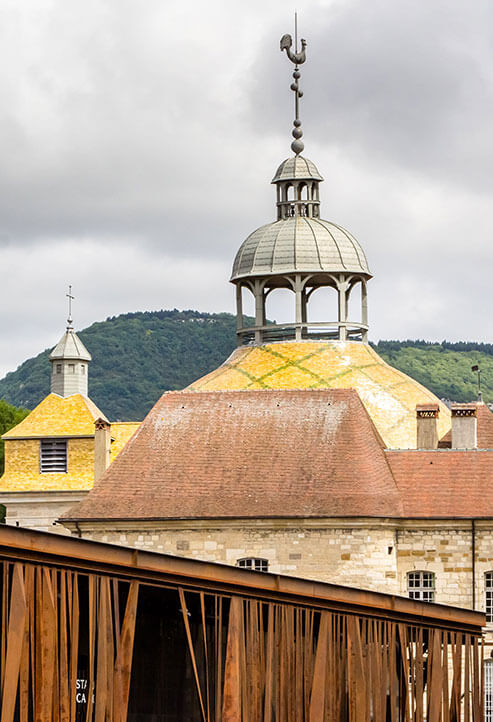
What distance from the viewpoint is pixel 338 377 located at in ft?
181

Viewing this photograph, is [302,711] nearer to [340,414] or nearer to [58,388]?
[340,414]

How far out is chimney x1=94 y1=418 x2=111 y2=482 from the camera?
53.2 m

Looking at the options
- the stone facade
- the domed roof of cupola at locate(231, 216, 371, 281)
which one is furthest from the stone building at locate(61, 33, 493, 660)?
the domed roof of cupola at locate(231, 216, 371, 281)

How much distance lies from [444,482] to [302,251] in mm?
16338

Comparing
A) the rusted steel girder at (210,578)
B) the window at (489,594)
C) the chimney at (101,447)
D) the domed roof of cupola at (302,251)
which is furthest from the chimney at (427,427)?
the rusted steel girder at (210,578)

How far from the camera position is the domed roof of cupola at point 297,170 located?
62.6 m

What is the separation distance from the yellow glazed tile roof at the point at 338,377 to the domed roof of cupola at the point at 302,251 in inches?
112

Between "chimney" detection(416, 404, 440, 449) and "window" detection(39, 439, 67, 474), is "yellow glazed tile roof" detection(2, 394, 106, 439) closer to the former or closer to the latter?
"window" detection(39, 439, 67, 474)

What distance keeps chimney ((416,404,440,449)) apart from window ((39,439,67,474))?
19027 mm

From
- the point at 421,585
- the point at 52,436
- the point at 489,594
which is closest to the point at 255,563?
the point at 421,585

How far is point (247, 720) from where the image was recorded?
27.7 m

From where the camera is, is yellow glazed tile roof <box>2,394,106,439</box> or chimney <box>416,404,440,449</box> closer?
chimney <box>416,404,440,449</box>

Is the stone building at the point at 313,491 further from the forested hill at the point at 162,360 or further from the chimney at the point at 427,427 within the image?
the forested hill at the point at 162,360

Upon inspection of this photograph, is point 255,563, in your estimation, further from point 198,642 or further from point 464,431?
point 198,642
